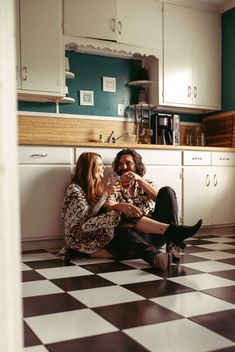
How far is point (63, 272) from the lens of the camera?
237 centimetres

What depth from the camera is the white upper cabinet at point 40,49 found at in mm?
3574

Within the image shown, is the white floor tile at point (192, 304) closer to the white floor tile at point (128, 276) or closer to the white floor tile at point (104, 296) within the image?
the white floor tile at point (104, 296)

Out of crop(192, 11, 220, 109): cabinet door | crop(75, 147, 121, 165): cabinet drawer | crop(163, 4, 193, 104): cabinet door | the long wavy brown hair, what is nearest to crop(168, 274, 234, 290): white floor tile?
the long wavy brown hair

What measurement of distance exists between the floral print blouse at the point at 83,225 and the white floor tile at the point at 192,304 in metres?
0.87

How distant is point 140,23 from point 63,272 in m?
2.75

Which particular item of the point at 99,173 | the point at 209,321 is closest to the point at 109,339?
the point at 209,321

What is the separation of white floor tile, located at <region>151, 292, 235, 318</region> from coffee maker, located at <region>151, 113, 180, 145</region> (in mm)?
2590

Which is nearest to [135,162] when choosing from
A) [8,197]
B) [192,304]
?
[192,304]

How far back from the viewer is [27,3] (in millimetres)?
3568

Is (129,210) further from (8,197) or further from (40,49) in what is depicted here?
(8,197)

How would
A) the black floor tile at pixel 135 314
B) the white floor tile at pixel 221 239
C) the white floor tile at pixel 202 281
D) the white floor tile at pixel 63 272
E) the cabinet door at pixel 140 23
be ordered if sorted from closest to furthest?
1. the black floor tile at pixel 135 314
2. the white floor tile at pixel 202 281
3. the white floor tile at pixel 63 272
4. the white floor tile at pixel 221 239
5. the cabinet door at pixel 140 23

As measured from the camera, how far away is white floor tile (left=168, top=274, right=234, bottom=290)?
2051 millimetres

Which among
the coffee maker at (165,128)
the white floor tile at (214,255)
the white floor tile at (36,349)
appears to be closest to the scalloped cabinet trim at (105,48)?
the coffee maker at (165,128)

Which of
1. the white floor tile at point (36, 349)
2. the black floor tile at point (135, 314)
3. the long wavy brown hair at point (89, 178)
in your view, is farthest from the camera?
the long wavy brown hair at point (89, 178)
